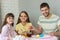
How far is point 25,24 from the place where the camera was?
2252mm

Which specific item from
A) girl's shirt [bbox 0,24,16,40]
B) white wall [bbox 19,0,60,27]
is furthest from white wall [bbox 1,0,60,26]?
girl's shirt [bbox 0,24,16,40]

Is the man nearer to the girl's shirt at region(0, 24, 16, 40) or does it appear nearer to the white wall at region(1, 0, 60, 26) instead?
the white wall at region(1, 0, 60, 26)

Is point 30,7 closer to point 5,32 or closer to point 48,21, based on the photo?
point 48,21

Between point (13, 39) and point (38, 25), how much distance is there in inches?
32.2

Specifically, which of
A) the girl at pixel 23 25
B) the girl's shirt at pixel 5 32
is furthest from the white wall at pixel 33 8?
the girl's shirt at pixel 5 32

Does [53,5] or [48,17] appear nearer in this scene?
[48,17]

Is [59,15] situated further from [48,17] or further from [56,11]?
[48,17]

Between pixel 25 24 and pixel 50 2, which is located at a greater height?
pixel 50 2

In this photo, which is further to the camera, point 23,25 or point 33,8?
point 33,8

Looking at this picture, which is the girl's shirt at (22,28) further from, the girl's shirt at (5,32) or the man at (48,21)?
the girl's shirt at (5,32)

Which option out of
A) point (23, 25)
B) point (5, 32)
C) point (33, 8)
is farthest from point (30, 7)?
point (5, 32)

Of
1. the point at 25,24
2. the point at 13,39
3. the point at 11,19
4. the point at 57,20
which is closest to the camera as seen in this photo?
the point at 13,39

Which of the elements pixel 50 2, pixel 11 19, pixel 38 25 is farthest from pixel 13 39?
pixel 50 2

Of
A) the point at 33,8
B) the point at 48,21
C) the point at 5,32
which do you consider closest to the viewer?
the point at 5,32
